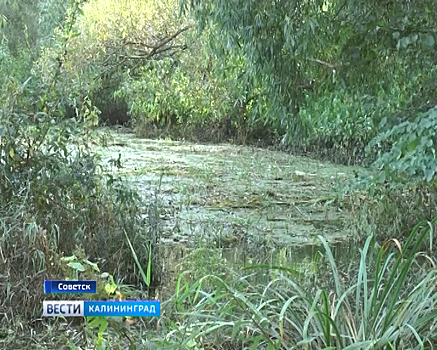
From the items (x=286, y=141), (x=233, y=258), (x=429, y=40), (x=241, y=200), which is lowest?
(x=233, y=258)

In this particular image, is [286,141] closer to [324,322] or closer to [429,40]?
[429,40]

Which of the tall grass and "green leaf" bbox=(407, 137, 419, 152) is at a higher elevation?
"green leaf" bbox=(407, 137, 419, 152)

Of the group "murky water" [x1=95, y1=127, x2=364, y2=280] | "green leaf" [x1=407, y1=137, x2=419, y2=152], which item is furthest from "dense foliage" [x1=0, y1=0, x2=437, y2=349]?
"murky water" [x1=95, y1=127, x2=364, y2=280]

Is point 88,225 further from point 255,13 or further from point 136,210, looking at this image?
point 255,13

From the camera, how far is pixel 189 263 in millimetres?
3355

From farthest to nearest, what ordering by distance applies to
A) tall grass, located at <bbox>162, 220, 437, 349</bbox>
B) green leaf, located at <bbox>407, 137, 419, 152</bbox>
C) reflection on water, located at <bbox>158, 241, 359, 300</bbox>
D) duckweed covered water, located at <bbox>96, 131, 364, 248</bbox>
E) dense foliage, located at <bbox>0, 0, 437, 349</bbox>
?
duckweed covered water, located at <bbox>96, 131, 364, 248</bbox>
reflection on water, located at <bbox>158, 241, 359, 300</bbox>
green leaf, located at <bbox>407, 137, 419, 152</bbox>
dense foliage, located at <bbox>0, 0, 437, 349</bbox>
tall grass, located at <bbox>162, 220, 437, 349</bbox>

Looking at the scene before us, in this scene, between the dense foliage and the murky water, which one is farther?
the murky water

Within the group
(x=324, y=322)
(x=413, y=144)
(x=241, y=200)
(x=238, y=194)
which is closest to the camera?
(x=324, y=322)

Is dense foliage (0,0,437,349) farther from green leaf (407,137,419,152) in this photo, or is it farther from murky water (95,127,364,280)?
murky water (95,127,364,280)

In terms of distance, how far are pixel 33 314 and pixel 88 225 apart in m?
0.73

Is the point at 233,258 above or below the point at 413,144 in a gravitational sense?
below

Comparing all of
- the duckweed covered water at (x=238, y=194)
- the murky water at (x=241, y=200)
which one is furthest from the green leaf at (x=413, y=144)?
the murky water at (x=241, y=200)

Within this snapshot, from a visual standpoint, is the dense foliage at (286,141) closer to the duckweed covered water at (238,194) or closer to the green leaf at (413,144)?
the green leaf at (413,144)

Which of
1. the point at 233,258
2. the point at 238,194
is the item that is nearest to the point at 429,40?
the point at 233,258
